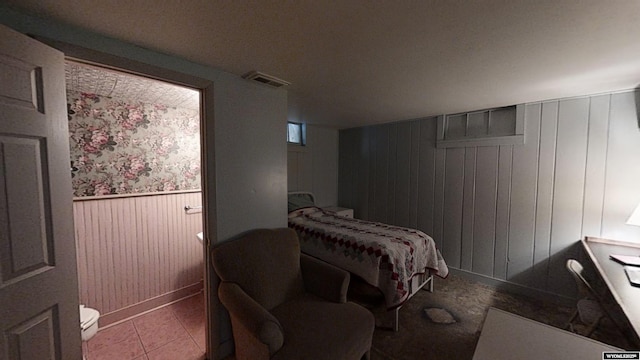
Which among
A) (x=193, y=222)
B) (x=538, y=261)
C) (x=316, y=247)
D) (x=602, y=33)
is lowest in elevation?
(x=538, y=261)

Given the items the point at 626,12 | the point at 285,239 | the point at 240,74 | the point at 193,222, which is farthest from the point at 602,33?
the point at 193,222

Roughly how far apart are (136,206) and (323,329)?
2.23 m

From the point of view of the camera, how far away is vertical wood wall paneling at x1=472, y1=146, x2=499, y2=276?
2.87 metres

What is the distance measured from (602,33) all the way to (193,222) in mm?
3688

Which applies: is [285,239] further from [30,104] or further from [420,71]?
[420,71]

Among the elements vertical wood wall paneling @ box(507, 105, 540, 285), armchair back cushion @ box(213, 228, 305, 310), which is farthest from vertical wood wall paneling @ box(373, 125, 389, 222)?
armchair back cushion @ box(213, 228, 305, 310)

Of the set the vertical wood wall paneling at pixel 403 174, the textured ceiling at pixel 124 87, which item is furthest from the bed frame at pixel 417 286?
the textured ceiling at pixel 124 87

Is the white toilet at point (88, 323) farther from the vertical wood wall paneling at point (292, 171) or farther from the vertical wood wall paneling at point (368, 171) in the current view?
the vertical wood wall paneling at point (368, 171)

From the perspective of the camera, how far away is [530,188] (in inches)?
104

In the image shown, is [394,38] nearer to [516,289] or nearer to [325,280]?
[325,280]

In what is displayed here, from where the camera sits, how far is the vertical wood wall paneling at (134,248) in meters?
2.05

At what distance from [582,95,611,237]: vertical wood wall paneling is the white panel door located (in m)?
4.16

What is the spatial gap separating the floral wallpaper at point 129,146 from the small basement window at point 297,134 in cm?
146

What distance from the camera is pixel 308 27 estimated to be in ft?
3.96
